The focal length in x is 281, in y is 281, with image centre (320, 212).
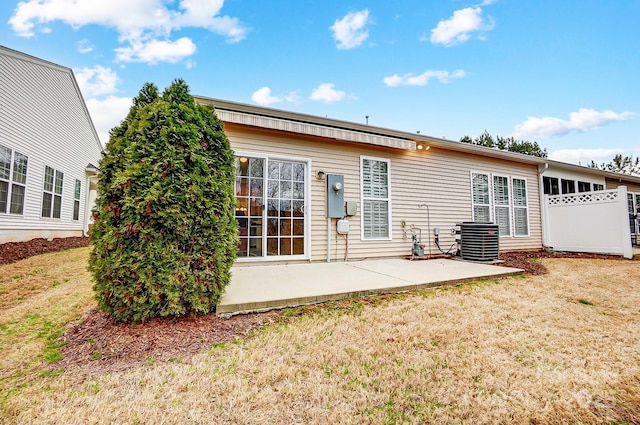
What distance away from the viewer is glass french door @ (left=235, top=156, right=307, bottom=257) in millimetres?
5098

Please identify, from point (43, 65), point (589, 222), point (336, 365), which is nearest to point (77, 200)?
point (43, 65)

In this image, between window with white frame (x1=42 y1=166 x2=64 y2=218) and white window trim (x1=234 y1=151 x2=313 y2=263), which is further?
window with white frame (x1=42 y1=166 x2=64 y2=218)

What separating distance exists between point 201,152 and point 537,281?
5037 mm

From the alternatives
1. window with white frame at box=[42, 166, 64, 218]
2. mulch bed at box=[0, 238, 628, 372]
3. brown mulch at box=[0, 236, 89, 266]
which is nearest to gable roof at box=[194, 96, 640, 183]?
mulch bed at box=[0, 238, 628, 372]

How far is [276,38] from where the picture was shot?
8836 millimetres

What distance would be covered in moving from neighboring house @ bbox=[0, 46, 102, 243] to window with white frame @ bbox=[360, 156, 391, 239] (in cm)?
816

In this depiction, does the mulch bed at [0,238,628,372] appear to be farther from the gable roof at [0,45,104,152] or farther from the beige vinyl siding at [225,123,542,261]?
the gable roof at [0,45,104,152]

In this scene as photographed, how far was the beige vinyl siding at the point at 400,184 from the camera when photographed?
213 inches

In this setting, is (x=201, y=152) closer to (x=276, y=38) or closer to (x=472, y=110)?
(x=276, y=38)

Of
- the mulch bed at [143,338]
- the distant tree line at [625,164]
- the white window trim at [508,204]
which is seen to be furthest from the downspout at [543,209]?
the distant tree line at [625,164]

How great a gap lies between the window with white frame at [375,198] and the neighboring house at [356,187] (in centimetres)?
2

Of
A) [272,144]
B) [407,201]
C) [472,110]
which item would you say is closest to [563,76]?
[472,110]

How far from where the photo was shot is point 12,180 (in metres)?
7.37

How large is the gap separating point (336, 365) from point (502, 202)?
25.7ft
